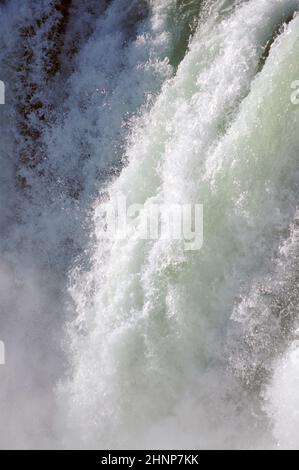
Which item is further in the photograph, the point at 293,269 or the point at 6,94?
the point at 6,94

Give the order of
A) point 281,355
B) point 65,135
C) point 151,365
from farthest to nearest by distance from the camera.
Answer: point 65,135 < point 151,365 < point 281,355

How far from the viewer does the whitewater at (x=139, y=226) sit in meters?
5.50

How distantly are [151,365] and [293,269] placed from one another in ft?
6.38

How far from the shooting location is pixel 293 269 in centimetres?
540

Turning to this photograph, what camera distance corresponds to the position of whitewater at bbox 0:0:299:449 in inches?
216

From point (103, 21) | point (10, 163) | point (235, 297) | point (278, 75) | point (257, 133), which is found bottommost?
point (235, 297)

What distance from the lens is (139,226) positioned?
252 inches

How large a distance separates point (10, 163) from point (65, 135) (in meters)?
1.02

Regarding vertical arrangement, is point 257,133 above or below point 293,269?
above

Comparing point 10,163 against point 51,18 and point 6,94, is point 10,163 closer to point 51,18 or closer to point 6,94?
point 6,94
